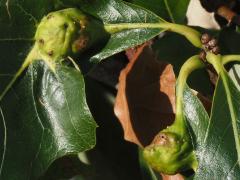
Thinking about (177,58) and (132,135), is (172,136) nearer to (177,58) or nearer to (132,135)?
(132,135)

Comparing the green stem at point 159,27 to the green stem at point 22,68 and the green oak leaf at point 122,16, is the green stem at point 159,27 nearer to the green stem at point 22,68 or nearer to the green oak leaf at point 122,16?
the green oak leaf at point 122,16

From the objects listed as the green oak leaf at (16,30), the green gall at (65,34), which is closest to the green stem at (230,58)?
the green gall at (65,34)

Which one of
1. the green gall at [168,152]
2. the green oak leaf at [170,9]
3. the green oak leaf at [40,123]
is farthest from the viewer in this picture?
the green oak leaf at [170,9]

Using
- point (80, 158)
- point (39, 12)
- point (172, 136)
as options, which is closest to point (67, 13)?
point (39, 12)

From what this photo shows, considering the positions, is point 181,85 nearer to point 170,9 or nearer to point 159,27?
point 159,27

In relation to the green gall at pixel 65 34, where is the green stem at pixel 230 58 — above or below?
below

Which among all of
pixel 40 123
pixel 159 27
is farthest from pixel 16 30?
pixel 159 27

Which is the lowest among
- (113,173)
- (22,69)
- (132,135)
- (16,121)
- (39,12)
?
(113,173)
